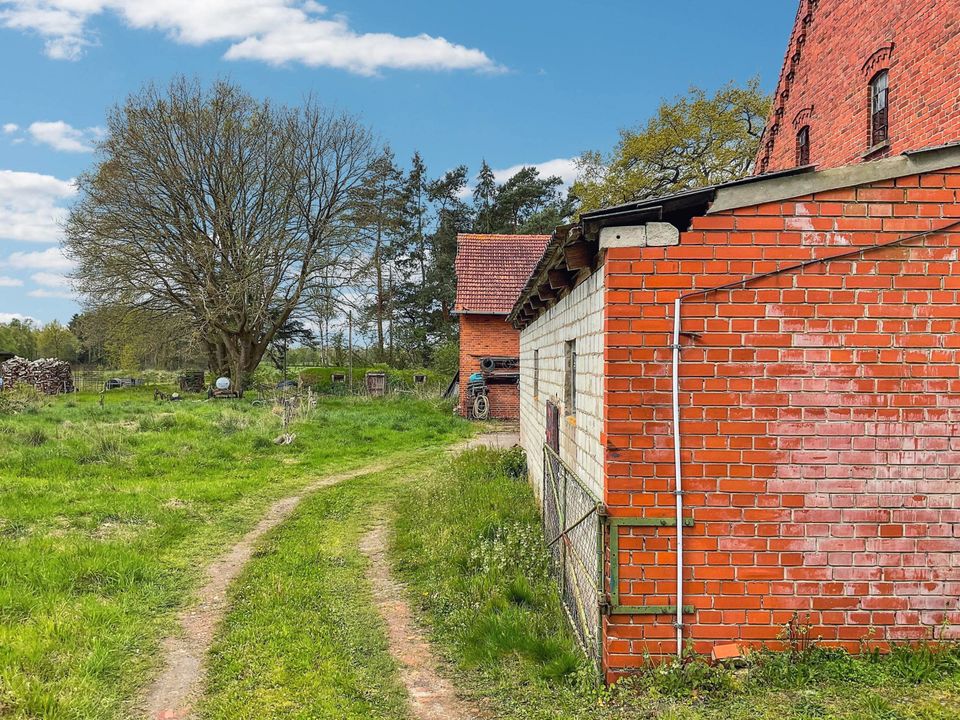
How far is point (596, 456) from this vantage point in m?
4.91

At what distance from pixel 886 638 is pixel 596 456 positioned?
90.4 inches

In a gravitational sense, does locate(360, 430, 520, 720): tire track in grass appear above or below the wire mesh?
below

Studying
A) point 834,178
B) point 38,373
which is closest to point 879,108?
point 834,178

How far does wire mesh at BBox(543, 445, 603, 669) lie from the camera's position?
4.31 meters

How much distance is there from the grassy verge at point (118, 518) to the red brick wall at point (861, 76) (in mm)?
10017

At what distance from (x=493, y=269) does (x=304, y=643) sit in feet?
60.5

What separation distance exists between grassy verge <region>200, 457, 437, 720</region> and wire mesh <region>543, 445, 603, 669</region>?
4.90 ft

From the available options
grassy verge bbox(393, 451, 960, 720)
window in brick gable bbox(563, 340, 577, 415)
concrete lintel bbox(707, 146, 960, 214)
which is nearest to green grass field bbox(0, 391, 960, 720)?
grassy verge bbox(393, 451, 960, 720)

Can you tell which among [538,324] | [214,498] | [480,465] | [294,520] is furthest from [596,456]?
[214,498]

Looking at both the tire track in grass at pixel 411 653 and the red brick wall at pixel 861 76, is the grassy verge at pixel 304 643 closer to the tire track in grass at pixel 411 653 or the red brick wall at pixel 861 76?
the tire track in grass at pixel 411 653

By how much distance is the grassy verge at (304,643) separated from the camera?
169 inches

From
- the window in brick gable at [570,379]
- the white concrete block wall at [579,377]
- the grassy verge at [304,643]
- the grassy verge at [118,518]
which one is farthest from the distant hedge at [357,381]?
the window in brick gable at [570,379]

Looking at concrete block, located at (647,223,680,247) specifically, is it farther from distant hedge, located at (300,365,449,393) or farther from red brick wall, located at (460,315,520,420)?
distant hedge, located at (300,365,449,393)

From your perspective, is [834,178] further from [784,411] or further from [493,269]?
[493,269]
